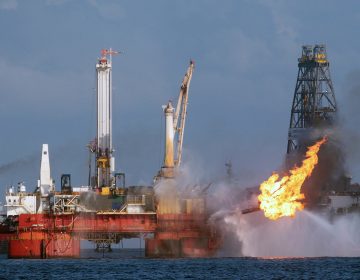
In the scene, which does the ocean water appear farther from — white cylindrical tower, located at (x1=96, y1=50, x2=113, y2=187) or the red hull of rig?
white cylindrical tower, located at (x1=96, y1=50, x2=113, y2=187)

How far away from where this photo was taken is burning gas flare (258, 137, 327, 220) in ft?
468

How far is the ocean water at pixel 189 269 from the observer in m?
125

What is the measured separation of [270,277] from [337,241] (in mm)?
38658

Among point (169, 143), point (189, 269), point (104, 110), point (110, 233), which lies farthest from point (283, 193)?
point (104, 110)

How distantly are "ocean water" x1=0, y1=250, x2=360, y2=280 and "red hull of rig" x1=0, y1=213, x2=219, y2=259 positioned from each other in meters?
3.75

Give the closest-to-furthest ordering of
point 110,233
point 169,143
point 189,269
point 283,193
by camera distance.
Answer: point 189,269
point 283,193
point 110,233
point 169,143

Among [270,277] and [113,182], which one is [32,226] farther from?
[270,277]

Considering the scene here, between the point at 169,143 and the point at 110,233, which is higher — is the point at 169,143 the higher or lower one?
the higher one

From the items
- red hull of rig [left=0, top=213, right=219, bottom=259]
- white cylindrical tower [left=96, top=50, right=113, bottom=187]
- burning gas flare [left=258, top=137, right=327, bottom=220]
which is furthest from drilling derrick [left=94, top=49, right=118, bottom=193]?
burning gas flare [left=258, top=137, right=327, bottom=220]

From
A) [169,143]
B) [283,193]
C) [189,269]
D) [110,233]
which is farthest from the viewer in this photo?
[169,143]

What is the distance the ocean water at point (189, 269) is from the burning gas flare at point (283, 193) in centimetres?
549

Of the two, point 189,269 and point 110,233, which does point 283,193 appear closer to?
point 189,269

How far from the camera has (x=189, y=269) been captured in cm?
13362

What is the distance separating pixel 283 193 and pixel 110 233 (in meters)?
25.7
